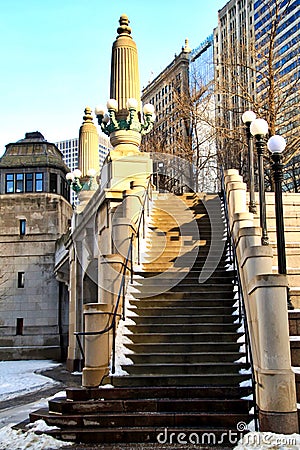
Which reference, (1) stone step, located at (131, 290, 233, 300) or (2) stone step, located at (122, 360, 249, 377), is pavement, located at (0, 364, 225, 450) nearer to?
(2) stone step, located at (122, 360, 249, 377)

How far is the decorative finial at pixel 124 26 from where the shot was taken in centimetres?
1995

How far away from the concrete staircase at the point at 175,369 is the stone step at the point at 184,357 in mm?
17

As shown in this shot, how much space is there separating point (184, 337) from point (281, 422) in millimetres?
3444

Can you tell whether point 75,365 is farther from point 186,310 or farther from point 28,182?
point 28,182

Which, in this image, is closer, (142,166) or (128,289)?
(128,289)

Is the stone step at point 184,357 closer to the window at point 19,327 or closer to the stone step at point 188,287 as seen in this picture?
the stone step at point 188,287

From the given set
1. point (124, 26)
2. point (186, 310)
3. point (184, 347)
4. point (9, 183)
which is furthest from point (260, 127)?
point (9, 183)

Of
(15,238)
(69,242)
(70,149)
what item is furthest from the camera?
(70,149)

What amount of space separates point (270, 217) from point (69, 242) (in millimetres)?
16126

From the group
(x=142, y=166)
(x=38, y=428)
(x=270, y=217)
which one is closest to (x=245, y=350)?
(x=38, y=428)

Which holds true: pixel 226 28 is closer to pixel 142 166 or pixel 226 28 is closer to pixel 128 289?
pixel 142 166

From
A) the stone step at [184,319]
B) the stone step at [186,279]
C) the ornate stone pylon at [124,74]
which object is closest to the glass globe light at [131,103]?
the ornate stone pylon at [124,74]

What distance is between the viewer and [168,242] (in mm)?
15656

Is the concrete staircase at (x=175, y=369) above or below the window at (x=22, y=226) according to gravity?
below
